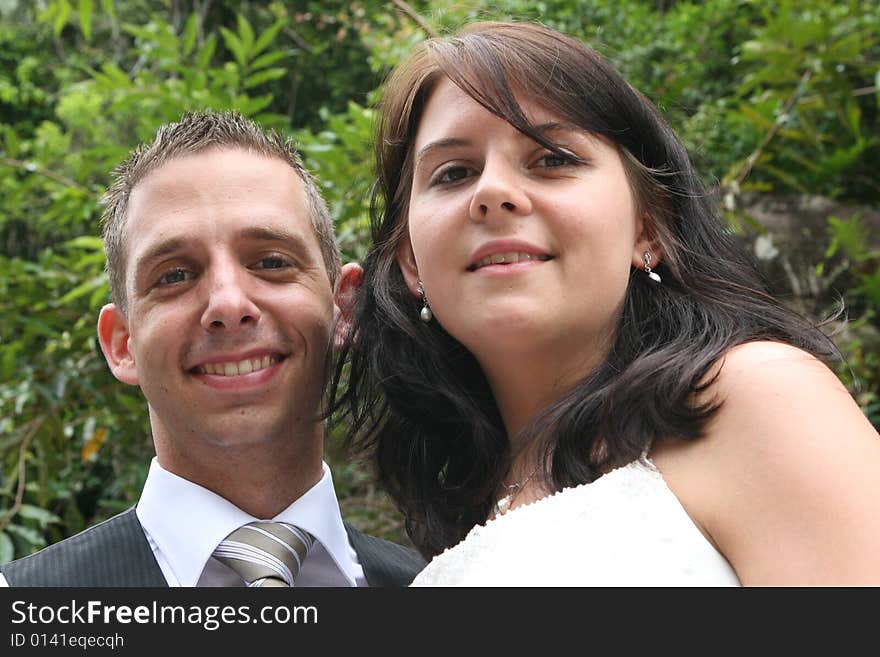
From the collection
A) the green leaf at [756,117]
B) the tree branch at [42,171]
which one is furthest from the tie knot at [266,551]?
the green leaf at [756,117]

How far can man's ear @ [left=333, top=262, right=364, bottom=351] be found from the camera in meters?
2.75

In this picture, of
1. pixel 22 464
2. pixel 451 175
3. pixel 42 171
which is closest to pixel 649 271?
pixel 451 175

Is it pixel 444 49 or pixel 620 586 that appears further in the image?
pixel 444 49

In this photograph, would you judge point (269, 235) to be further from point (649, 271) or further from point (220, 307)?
point (649, 271)

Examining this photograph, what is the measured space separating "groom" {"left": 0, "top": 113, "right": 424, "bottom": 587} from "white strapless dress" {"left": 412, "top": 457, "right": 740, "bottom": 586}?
63cm

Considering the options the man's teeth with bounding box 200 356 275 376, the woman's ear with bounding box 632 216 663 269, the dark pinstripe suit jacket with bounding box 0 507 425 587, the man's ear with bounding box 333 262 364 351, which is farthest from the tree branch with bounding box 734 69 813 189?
the dark pinstripe suit jacket with bounding box 0 507 425 587

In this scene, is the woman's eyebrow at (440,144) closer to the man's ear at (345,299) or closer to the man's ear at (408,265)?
the man's ear at (408,265)

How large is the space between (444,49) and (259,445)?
1.07 metres

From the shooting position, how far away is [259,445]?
2516mm

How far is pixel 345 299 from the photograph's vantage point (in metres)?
2.86

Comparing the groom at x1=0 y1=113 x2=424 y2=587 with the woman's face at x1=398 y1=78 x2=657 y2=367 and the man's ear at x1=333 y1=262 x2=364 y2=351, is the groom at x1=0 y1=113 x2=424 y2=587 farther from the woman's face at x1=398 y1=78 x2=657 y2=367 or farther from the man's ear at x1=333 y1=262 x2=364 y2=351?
the woman's face at x1=398 y1=78 x2=657 y2=367
